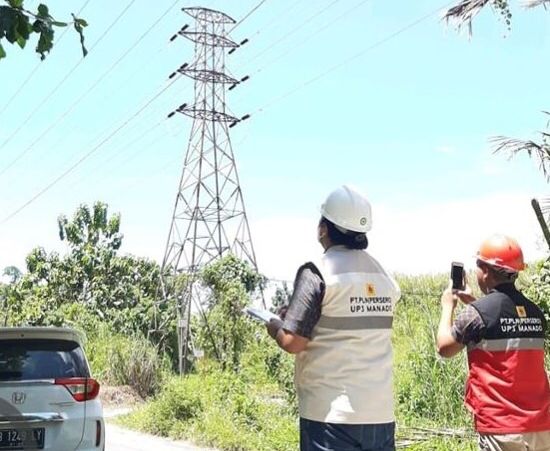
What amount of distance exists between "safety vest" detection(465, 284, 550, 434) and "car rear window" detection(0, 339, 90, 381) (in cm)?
381

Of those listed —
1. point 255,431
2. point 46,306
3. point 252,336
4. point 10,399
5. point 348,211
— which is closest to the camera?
point 348,211

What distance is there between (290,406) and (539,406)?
6.65 m

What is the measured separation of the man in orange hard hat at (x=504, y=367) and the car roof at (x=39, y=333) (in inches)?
152

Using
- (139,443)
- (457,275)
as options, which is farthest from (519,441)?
(139,443)

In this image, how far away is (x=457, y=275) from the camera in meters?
4.05

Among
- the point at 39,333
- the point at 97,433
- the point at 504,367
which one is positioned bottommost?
the point at 97,433

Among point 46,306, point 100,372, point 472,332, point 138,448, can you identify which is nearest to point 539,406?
point 472,332

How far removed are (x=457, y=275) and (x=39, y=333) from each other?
3861 mm

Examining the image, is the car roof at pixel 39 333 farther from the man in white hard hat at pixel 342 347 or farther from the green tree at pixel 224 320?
the green tree at pixel 224 320

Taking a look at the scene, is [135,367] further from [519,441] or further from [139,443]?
[519,441]

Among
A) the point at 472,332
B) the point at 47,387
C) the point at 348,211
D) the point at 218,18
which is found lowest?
the point at 47,387

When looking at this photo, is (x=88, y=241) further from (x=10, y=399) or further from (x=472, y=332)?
(x=472, y=332)

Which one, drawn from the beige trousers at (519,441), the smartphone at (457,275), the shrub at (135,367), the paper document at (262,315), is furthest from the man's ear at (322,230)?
the shrub at (135,367)

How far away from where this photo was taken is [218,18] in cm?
2419
